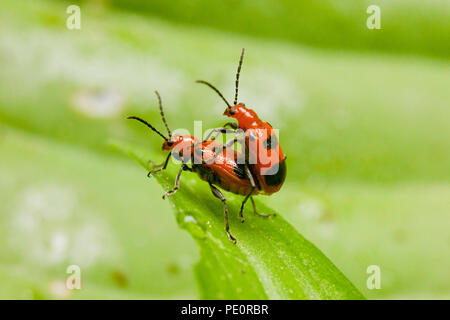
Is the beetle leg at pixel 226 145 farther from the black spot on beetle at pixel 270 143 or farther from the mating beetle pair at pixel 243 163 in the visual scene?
the black spot on beetle at pixel 270 143

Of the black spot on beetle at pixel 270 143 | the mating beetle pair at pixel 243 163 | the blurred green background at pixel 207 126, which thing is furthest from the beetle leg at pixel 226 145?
the blurred green background at pixel 207 126

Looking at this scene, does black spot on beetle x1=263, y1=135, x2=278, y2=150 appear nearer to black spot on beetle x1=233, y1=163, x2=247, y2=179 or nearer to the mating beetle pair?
the mating beetle pair

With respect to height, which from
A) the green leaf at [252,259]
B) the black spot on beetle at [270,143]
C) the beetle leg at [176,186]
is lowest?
the green leaf at [252,259]
